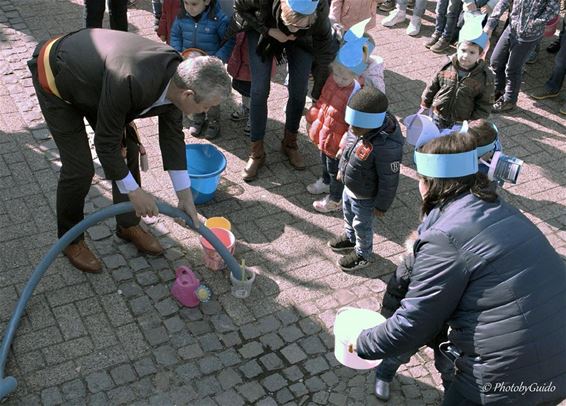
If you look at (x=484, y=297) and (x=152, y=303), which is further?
(x=152, y=303)

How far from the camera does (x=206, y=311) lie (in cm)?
434

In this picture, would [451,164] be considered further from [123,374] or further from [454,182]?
[123,374]

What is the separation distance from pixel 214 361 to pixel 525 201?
3.18 meters

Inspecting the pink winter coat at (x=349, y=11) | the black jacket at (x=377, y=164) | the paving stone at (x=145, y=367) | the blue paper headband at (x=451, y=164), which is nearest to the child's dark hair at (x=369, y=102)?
the black jacket at (x=377, y=164)

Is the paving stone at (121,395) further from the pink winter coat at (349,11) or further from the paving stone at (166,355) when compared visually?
the pink winter coat at (349,11)

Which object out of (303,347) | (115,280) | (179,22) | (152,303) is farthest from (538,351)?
(179,22)

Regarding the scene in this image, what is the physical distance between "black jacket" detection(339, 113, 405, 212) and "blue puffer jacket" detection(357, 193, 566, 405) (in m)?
1.39

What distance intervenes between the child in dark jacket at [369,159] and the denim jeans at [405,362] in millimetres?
1073

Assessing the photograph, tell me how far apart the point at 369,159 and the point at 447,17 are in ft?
13.7

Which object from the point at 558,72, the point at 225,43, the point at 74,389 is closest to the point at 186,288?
the point at 74,389

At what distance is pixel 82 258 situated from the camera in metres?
4.45

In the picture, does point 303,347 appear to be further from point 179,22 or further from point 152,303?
point 179,22

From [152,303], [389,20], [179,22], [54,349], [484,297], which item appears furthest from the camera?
[389,20]

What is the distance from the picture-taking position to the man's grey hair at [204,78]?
11.4 feet
